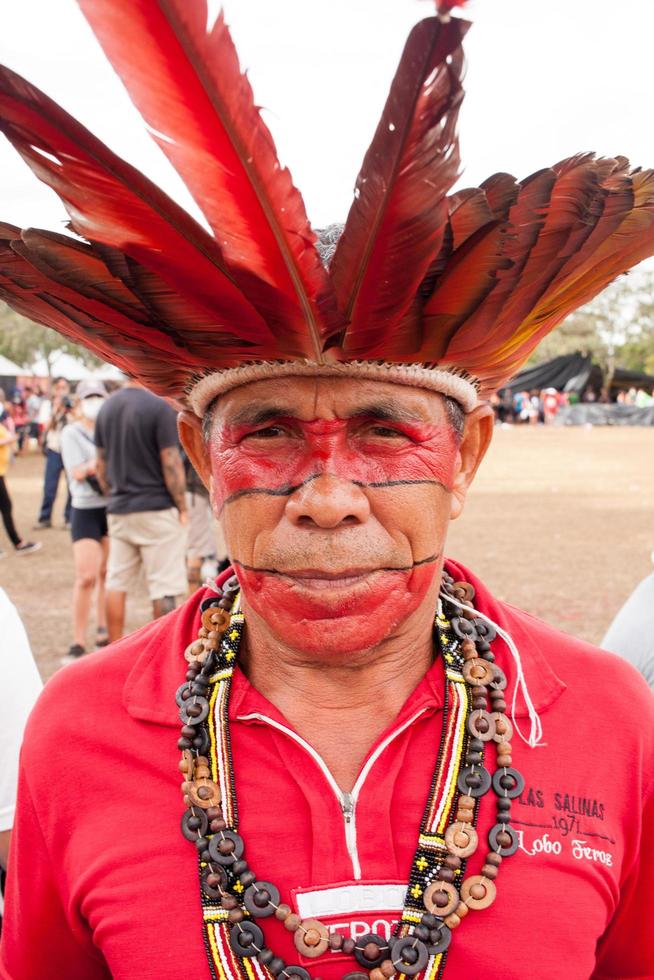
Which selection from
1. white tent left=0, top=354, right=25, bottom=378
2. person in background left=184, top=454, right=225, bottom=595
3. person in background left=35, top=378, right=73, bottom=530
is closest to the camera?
→ person in background left=184, top=454, right=225, bottom=595

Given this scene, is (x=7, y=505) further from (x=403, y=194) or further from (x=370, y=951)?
(x=403, y=194)

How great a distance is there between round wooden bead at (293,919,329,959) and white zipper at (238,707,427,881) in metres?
0.11

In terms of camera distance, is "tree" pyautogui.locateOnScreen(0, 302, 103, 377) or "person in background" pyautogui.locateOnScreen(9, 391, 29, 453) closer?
"person in background" pyautogui.locateOnScreen(9, 391, 29, 453)

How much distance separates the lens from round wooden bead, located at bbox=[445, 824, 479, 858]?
5.48 ft

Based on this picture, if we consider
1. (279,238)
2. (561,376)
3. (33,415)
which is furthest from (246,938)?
(561,376)

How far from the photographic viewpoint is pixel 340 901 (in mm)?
1626

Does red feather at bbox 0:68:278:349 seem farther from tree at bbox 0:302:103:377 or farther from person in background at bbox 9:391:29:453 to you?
tree at bbox 0:302:103:377

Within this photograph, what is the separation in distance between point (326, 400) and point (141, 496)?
4918 mm

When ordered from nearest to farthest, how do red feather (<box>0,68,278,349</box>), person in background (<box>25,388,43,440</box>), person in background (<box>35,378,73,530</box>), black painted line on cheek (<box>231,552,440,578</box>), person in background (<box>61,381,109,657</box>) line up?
red feather (<box>0,68,278,349</box>)
black painted line on cheek (<box>231,552,440,578</box>)
person in background (<box>61,381,109,657</box>)
person in background (<box>35,378,73,530</box>)
person in background (<box>25,388,43,440</box>)

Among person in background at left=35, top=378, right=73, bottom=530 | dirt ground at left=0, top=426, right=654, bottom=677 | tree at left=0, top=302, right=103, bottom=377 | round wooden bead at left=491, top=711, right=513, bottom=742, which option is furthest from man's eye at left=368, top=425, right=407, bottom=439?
tree at left=0, top=302, right=103, bottom=377

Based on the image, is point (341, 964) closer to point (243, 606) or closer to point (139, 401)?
point (243, 606)

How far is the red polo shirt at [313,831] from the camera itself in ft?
5.35

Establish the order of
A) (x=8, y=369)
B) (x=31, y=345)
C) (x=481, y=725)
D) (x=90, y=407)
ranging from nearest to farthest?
(x=481, y=725) < (x=90, y=407) < (x=8, y=369) < (x=31, y=345)

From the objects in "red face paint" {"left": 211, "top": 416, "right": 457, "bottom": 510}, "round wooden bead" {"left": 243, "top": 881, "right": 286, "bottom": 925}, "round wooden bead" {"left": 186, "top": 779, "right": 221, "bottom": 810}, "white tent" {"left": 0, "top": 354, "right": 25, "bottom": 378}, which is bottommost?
"white tent" {"left": 0, "top": 354, "right": 25, "bottom": 378}
